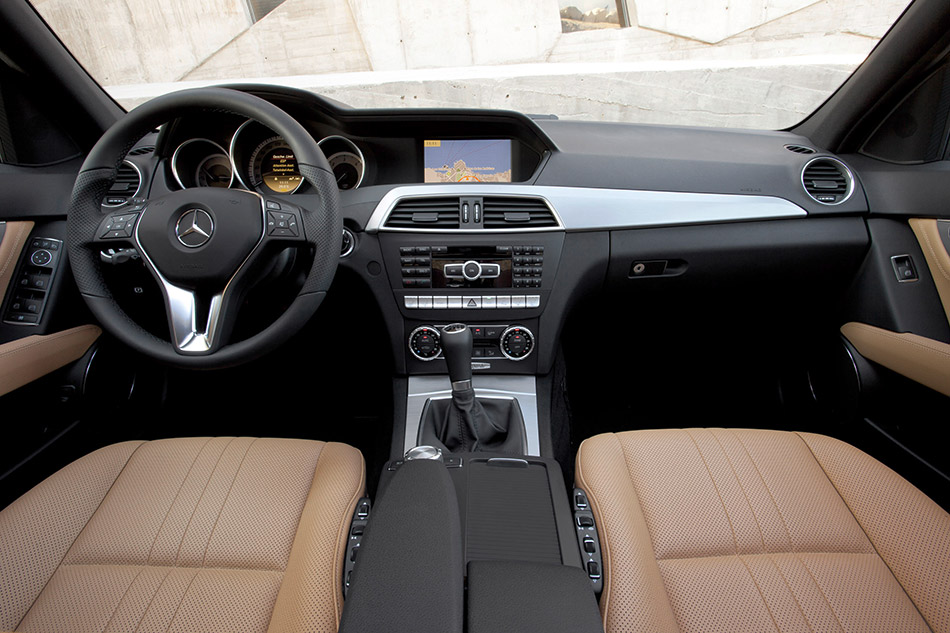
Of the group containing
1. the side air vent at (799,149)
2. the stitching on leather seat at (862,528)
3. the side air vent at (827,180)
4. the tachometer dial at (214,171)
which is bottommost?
the stitching on leather seat at (862,528)

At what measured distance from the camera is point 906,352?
1258 mm

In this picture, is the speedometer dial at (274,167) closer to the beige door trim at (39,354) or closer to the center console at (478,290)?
the center console at (478,290)

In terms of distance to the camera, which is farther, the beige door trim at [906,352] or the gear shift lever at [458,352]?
the gear shift lever at [458,352]

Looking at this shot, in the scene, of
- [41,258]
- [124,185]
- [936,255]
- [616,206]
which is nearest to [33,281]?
[41,258]

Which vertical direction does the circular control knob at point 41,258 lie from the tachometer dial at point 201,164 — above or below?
below

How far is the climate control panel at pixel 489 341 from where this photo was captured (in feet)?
4.92

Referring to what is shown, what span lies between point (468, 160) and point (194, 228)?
0.87m

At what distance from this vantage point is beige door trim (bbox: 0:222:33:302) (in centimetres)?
131

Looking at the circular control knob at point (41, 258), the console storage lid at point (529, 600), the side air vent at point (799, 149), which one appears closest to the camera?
the console storage lid at point (529, 600)

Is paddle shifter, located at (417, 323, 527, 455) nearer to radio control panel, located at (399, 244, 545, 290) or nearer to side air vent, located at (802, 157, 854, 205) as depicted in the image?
radio control panel, located at (399, 244, 545, 290)

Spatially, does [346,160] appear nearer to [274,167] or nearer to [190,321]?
[274,167]

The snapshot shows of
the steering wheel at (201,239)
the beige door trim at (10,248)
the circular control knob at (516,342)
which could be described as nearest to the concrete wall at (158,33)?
the beige door trim at (10,248)

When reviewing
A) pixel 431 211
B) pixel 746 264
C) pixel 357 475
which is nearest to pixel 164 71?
pixel 431 211

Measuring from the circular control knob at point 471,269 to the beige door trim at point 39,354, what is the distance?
1181 mm
